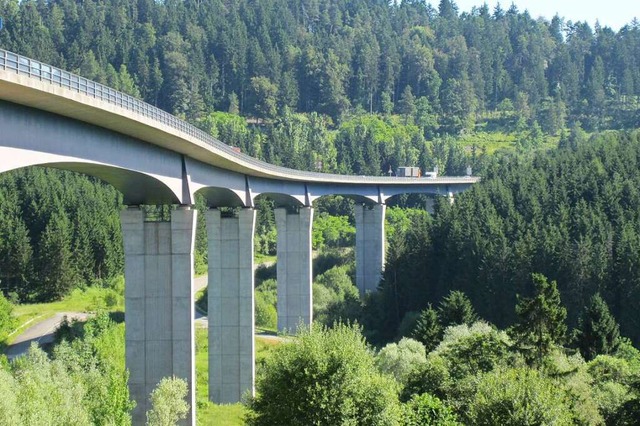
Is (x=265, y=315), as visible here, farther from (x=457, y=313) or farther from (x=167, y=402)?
(x=167, y=402)

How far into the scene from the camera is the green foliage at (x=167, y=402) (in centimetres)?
4247

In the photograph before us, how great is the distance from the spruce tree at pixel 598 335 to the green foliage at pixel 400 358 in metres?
9.04

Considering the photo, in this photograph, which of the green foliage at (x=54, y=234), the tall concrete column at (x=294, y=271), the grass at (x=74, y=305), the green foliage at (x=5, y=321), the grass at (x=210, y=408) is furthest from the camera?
the green foliage at (x=54, y=234)

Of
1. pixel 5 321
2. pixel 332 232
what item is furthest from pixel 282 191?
pixel 332 232

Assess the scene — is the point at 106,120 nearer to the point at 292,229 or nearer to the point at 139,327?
the point at 139,327

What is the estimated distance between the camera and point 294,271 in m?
87.2

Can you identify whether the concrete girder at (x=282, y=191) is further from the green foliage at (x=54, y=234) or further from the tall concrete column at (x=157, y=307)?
the green foliage at (x=54, y=234)

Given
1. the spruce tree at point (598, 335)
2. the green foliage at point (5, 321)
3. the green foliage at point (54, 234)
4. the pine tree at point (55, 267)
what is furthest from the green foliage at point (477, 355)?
the green foliage at point (54, 234)

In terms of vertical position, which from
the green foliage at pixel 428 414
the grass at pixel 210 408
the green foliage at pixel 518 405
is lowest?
the grass at pixel 210 408

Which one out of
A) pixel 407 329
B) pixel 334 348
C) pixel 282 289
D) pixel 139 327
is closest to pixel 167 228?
pixel 139 327

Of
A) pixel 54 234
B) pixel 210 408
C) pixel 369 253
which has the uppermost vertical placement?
pixel 54 234

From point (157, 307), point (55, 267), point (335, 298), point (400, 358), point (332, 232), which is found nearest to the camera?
point (157, 307)

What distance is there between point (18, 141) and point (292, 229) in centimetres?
5783

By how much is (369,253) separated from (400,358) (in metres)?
52.3
